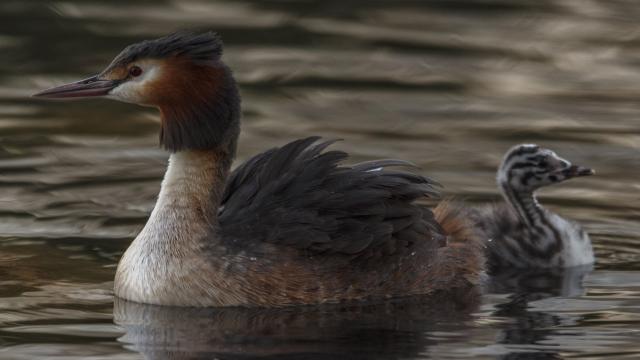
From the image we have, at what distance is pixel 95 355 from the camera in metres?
8.87

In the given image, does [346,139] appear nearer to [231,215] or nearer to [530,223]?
[530,223]

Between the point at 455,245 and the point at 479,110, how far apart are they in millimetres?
4038

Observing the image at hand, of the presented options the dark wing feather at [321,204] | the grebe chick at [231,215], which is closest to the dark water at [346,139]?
the grebe chick at [231,215]

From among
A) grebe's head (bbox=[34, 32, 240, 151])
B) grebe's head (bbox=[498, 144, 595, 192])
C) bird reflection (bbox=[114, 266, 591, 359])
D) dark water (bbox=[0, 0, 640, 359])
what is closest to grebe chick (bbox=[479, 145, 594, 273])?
grebe's head (bbox=[498, 144, 595, 192])

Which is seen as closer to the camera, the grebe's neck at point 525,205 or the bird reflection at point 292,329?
the bird reflection at point 292,329

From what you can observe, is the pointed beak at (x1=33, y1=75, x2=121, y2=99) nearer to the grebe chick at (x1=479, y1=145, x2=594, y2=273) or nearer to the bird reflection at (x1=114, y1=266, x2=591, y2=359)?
the bird reflection at (x1=114, y1=266, x2=591, y2=359)

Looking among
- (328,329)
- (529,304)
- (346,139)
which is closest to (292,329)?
(328,329)

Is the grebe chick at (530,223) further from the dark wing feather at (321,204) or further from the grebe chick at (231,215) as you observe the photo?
the grebe chick at (231,215)

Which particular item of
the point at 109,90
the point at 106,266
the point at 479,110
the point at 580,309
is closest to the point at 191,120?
the point at 109,90

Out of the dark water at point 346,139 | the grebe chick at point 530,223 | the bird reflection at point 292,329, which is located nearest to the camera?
the bird reflection at point 292,329

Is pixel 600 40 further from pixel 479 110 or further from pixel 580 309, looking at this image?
pixel 580 309

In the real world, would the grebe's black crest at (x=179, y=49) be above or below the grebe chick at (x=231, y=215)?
above

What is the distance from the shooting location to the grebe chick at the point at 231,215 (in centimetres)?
994

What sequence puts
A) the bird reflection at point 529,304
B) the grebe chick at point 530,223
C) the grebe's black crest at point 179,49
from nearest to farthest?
the bird reflection at point 529,304, the grebe's black crest at point 179,49, the grebe chick at point 530,223
